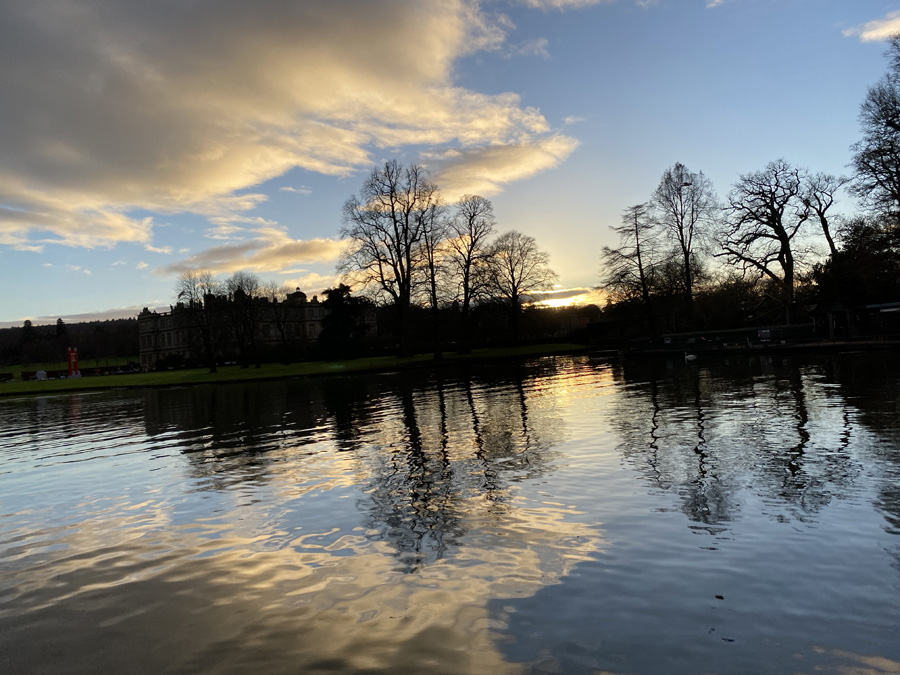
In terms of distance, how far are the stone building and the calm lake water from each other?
226 feet

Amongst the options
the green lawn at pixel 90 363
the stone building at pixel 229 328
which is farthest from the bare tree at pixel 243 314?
the green lawn at pixel 90 363

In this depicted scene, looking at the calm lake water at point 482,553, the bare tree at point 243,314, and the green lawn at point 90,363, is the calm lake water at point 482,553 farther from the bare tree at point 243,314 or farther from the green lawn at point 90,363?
the green lawn at point 90,363

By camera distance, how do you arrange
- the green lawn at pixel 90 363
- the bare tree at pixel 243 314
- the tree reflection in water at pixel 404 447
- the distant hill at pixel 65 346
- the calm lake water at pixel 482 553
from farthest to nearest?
the distant hill at pixel 65 346 → the green lawn at pixel 90 363 → the bare tree at pixel 243 314 → the tree reflection in water at pixel 404 447 → the calm lake water at pixel 482 553

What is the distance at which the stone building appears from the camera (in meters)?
79.6

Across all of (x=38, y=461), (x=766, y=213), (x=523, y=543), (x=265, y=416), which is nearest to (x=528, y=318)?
(x=766, y=213)

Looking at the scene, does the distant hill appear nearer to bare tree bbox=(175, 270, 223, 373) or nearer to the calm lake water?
bare tree bbox=(175, 270, 223, 373)

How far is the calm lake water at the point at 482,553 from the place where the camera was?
4191 mm

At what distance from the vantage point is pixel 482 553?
19.9 ft

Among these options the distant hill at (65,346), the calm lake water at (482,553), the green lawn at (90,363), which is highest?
the distant hill at (65,346)

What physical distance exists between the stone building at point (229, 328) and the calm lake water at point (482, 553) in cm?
6892

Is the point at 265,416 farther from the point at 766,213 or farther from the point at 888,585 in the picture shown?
the point at 766,213

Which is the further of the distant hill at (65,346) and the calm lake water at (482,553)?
the distant hill at (65,346)

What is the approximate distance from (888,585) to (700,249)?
54268mm

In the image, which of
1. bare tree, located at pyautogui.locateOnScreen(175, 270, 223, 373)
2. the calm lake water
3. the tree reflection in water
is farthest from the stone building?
the calm lake water
